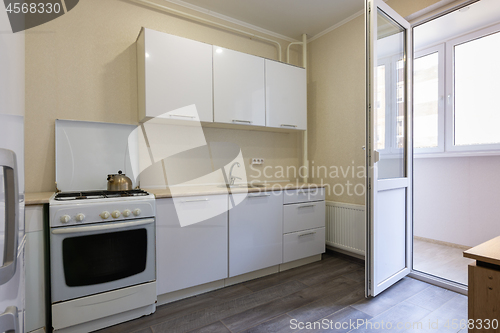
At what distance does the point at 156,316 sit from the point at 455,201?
11.9ft

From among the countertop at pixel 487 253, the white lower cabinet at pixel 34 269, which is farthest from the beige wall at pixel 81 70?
the countertop at pixel 487 253

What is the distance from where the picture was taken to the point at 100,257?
179 centimetres

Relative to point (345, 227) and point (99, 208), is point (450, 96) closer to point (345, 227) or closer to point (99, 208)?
point (345, 227)

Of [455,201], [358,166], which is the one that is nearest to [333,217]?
[358,166]

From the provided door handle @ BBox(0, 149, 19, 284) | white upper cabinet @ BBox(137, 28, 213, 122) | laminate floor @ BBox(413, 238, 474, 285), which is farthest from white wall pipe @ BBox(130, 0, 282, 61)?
laminate floor @ BBox(413, 238, 474, 285)

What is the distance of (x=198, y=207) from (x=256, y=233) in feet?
2.11

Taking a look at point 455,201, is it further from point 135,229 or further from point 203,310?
point 135,229

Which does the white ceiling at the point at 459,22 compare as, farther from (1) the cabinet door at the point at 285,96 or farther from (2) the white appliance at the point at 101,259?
(2) the white appliance at the point at 101,259

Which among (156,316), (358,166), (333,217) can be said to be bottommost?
(156,316)

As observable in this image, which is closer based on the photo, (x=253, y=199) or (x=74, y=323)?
(x=74, y=323)

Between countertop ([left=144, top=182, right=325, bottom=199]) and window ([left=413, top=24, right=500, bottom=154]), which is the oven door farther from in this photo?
window ([left=413, top=24, right=500, bottom=154])

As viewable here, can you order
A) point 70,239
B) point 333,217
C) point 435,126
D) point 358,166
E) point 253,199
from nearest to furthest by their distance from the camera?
1. point 70,239
2. point 253,199
3. point 358,166
4. point 333,217
5. point 435,126

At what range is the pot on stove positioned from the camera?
218 cm

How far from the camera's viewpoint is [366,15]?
6.97 feet
